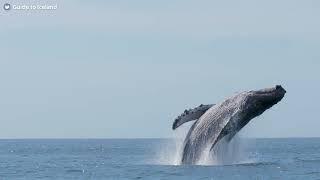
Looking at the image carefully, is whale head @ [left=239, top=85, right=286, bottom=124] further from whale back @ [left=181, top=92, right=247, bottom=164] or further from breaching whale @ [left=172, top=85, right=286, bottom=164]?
whale back @ [left=181, top=92, right=247, bottom=164]

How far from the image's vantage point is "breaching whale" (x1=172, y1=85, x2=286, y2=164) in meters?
28.8

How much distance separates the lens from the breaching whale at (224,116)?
28.8 meters

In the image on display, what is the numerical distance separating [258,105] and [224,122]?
4.17ft

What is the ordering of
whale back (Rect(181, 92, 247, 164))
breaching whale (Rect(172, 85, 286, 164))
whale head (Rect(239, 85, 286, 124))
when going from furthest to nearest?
whale back (Rect(181, 92, 247, 164)), breaching whale (Rect(172, 85, 286, 164)), whale head (Rect(239, 85, 286, 124))

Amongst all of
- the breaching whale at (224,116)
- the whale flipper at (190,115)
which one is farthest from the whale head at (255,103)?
the whale flipper at (190,115)

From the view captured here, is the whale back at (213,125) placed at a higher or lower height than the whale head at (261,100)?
lower

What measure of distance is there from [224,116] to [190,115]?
1215 mm

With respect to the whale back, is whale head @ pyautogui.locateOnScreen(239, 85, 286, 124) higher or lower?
higher

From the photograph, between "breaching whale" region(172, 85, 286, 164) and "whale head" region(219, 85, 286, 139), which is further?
"breaching whale" region(172, 85, 286, 164)

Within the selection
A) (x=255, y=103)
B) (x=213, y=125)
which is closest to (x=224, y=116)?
(x=213, y=125)

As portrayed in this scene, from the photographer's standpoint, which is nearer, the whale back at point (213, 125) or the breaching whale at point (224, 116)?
the breaching whale at point (224, 116)

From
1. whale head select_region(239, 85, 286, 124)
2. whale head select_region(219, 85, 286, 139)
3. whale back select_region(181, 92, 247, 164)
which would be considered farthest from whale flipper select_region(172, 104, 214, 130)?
whale head select_region(239, 85, 286, 124)

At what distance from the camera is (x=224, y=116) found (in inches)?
1150

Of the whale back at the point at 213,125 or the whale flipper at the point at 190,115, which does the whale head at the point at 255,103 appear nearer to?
the whale back at the point at 213,125
